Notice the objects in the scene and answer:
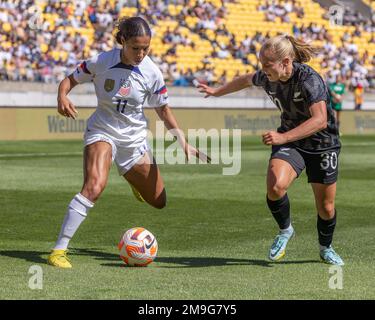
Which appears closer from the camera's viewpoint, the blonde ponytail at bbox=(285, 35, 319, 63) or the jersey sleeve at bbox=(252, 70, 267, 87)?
the blonde ponytail at bbox=(285, 35, 319, 63)

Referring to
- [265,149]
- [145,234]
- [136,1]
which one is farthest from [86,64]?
[136,1]

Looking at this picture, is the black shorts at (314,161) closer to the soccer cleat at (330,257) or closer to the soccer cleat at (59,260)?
the soccer cleat at (330,257)

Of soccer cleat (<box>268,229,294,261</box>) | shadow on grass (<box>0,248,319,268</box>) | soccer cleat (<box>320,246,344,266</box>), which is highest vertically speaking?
soccer cleat (<box>268,229,294,261</box>)

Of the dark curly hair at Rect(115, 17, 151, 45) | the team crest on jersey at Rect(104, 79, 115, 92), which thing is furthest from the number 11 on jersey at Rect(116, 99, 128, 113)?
the dark curly hair at Rect(115, 17, 151, 45)

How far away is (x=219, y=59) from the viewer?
44.1 meters

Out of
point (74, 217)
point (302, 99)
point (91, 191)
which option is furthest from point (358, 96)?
point (74, 217)

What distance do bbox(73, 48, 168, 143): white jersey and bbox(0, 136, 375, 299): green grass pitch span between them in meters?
1.32

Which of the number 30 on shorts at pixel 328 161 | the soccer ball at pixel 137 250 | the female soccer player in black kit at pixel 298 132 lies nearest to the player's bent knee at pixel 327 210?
the female soccer player in black kit at pixel 298 132

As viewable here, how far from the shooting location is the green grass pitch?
7500 mm

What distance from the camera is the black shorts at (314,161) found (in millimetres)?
8977

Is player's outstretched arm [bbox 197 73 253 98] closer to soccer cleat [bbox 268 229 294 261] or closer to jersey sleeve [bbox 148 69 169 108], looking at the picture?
jersey sleeve [bbox 148 69 169 108]

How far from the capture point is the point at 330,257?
9.06 metres

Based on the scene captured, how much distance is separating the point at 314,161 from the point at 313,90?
0.76 m

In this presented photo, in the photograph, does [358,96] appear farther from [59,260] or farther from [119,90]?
[59,260]
